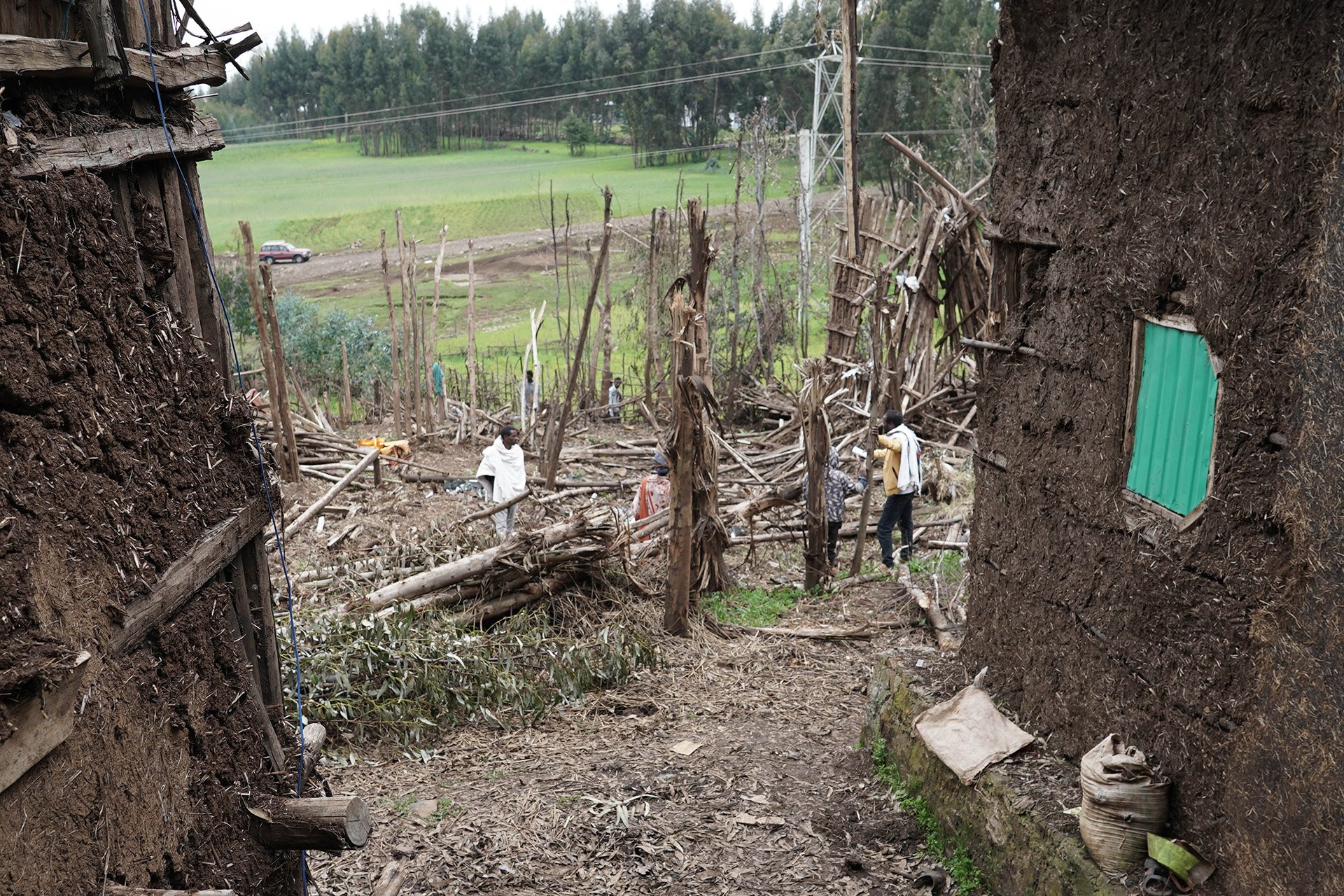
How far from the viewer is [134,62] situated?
318 cm

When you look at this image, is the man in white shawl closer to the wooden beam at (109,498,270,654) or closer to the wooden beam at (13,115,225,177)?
the wooden beam at (109,498,270,654)

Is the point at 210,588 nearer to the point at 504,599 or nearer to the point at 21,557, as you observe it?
the point at 21,557

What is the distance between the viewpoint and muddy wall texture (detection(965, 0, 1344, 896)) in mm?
3225

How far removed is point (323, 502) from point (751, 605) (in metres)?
5.55

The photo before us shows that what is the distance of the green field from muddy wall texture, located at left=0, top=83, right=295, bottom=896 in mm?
34825

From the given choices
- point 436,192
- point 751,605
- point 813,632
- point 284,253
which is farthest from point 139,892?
point 436,192

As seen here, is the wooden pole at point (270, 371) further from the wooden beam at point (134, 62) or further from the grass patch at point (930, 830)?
the wooden beam at point (134, 62)

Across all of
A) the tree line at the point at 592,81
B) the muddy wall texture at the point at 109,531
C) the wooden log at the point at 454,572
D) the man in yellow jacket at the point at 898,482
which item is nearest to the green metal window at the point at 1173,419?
the muddy wall texture at the point at 109,531

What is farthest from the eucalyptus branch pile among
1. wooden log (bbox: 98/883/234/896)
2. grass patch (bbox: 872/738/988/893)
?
wooden log (bbox: 98/883/234/896)

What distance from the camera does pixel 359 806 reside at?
12.6 feet

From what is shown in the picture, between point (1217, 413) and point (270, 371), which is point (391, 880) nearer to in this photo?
point (1217, 413)

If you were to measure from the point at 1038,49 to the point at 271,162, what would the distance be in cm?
5400

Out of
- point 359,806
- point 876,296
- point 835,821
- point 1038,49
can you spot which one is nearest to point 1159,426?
point 1038,49

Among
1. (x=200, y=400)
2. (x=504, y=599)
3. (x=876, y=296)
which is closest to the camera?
(x=200, y=400)
